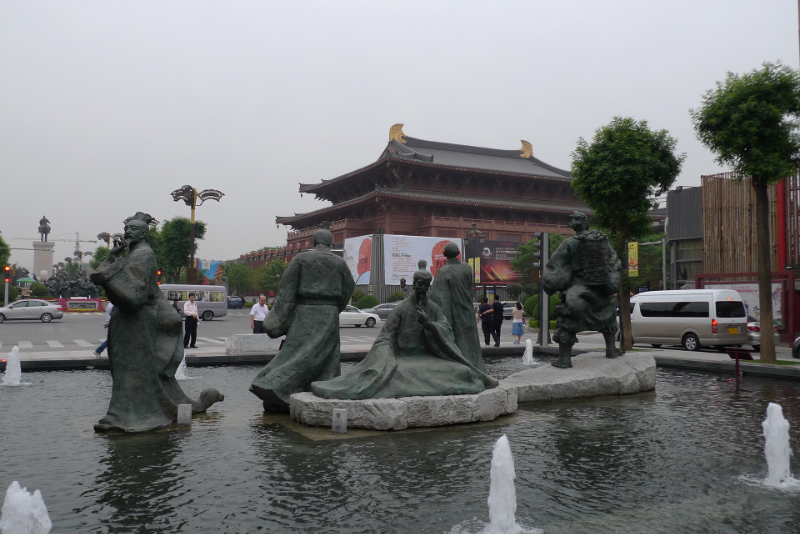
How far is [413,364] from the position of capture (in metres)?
6.39

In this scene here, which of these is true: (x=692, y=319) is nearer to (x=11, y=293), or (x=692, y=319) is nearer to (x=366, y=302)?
(x=366, y=302)

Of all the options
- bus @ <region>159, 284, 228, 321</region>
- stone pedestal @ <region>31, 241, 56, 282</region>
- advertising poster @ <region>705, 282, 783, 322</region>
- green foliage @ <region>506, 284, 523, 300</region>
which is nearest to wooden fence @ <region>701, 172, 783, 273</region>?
advertising poster @ <region>705, 282, 783, 322</region>

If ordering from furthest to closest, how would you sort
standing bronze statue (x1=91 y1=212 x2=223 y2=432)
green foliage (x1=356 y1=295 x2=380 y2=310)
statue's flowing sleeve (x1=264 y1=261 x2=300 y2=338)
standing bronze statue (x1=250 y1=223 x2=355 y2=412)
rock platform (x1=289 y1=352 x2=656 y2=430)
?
1. green foliage (x1=356 y1=295 x2=380 y2=310)
2. statue's flowing sleeve (x1=264 y1=261 x2=300 y2=338)
3. standing bronze statue (x1=250 y1=223 x2=355 y2=412)
4. rock platform (x1=289 y1=352 x2=656 y2=430)
5. standing bronze statue (x1=91 y1=212 x2=223 y2=432)

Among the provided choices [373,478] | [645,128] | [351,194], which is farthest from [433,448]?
[351,194]

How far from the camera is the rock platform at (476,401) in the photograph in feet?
19.2

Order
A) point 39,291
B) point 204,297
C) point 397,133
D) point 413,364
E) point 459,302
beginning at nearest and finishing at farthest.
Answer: point 413,364 < point 459,302 < point 204,297 < point 397,133 < point 39,291

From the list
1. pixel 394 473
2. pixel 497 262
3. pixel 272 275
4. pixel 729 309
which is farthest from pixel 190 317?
pixel 272 275

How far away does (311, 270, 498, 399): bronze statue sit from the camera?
6.04m

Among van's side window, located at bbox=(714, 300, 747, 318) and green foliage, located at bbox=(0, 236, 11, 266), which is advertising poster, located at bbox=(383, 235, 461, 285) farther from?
green foliage, located at bbox=(0, 236, 11, 266)

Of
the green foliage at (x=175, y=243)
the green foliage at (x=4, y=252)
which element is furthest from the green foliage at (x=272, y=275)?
the green foliage at (x=4, y=252)

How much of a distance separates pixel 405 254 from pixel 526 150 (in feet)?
73.6

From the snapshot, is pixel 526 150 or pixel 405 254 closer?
pixel 405 254

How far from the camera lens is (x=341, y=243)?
154 ft

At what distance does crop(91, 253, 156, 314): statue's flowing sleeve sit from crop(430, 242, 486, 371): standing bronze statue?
342 cm
